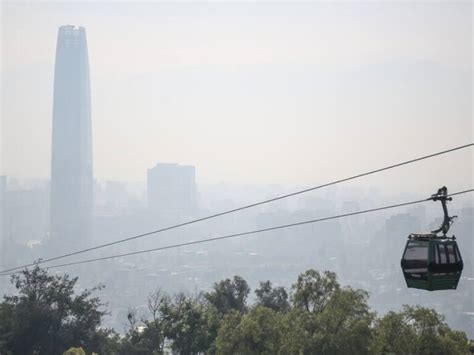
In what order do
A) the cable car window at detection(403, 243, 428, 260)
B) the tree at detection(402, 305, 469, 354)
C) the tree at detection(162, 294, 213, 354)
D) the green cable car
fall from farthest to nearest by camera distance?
the tree at detection(162, 294, 213, 354)
the tree at detection(402, 305, 469, 354)
the cable car window at detection(403, 243, 428, 260)
the green cable car

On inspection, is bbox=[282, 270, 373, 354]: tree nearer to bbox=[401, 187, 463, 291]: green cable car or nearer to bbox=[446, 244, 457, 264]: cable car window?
bbox=[401, 187, 463, 291]: green cable car

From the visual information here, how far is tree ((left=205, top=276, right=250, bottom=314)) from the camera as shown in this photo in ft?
127

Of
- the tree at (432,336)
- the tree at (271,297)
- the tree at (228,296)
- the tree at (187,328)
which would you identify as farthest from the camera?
the tree at (271,297)

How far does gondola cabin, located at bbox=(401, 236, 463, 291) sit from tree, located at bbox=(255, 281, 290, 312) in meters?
28.7

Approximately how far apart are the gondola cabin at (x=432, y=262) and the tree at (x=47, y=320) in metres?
23.6

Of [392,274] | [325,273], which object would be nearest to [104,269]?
[392,274]

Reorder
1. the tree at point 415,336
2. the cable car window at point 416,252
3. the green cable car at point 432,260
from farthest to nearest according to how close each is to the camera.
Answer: the tree at point 415,336
the cable car window at point 416,252
the green cable car at point 432,260

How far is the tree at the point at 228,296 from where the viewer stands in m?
38.6

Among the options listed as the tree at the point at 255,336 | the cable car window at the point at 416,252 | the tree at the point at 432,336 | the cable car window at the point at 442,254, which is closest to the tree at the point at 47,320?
the tree at the point at 255,336

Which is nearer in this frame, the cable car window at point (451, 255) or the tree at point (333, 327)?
the cable car window at point (451, 255)

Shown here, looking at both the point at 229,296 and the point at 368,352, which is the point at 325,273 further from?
the point at 229,296

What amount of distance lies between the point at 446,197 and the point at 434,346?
14.6 m

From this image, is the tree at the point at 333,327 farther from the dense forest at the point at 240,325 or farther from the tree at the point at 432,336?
the tree at the point at 432,336

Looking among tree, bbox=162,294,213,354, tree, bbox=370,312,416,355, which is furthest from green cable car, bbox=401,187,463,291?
tree, bbox=162,294,213,354
